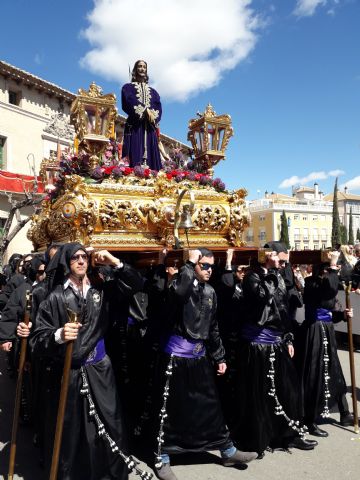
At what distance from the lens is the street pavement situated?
11.3 ft

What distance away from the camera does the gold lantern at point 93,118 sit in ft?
15.5

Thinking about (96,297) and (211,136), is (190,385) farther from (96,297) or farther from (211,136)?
(211,136)

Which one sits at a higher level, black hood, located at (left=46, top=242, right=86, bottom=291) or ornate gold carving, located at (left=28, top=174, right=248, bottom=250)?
ornate gold carving, located at (left=28, top=174, right=248, bottom=250)

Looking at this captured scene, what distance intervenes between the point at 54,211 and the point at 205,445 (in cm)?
285

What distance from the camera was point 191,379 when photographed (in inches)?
141

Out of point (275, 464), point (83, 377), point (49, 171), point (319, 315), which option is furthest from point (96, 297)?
point (49, 171)

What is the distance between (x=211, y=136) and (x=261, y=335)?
2993mm

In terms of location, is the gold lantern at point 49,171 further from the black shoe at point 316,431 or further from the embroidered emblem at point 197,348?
the black shoe at point 316,431

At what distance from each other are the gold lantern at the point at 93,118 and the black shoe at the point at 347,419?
3.86m

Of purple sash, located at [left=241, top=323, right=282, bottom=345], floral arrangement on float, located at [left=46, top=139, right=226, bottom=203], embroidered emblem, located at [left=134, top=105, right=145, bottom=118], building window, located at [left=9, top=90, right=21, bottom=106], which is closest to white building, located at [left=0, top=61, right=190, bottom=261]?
building window, located at [left=9, top=90, right=21, bottom=106]

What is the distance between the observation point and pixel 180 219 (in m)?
4.04

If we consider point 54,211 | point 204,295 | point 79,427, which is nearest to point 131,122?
point 54,211

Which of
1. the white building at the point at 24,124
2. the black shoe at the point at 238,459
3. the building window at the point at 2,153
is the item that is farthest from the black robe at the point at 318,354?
the building window at the point at 2,153

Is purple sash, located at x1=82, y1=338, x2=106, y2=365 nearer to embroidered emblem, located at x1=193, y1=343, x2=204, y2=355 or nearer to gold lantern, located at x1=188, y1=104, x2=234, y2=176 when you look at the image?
embroidered emblem, located at x1=193, y1=343, x2=204, y2=355
